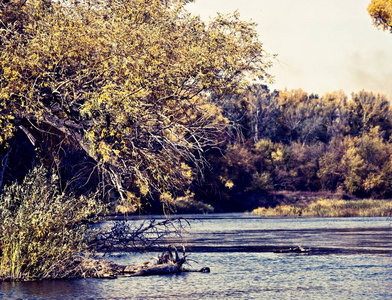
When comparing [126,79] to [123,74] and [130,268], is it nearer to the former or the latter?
[123,74]

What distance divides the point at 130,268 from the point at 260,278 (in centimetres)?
404

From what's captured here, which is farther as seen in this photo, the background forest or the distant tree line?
the distant tree line

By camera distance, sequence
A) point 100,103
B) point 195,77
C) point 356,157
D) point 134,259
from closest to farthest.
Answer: point 100,103 → point 195,77 → point 134,259 → point 356,157

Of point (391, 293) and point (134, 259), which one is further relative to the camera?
point (134, 259)

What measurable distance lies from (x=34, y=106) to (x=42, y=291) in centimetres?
477

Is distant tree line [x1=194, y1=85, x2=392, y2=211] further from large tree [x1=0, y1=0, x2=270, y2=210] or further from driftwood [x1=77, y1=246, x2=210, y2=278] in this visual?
large tree [x1=0, y1=0, x2=270, y2=210]

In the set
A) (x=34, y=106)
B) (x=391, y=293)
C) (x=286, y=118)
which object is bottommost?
(x=391, y=293)

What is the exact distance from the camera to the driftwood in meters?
20.3

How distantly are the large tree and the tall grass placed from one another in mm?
1571

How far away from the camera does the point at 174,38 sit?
2033 cm

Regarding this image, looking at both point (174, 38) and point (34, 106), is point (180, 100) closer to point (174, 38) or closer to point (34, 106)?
point (174, 38)

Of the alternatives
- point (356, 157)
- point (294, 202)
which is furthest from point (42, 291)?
point (356, 157)

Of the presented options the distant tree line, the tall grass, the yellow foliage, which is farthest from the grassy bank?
the tall grass

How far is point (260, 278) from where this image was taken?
21.3m
